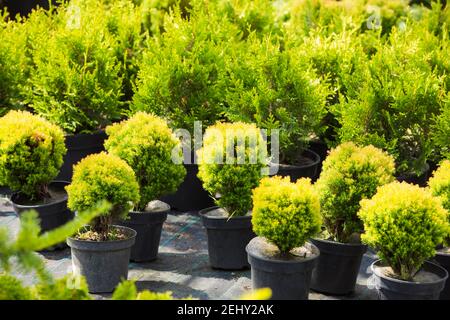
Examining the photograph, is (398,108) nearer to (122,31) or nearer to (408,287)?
(408,287)

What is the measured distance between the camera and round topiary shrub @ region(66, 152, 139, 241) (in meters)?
6.32

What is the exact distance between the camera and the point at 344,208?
639 centimetres

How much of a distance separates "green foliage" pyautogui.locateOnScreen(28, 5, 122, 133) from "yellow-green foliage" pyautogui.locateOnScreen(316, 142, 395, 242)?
361cm

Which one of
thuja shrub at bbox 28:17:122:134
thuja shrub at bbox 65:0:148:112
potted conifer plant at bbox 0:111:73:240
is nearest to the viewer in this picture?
potted conifer plant at bbox 0:111:73:240

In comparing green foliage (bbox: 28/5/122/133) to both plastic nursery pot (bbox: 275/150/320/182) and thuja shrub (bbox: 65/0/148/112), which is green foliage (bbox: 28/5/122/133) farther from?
plastic nursery pot (bbox: 275/150/320/182)

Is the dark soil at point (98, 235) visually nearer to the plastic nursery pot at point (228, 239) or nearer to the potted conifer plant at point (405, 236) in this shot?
the plastic nursery pot at point (228, 239)

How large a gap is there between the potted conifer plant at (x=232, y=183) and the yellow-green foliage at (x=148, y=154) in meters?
0.42

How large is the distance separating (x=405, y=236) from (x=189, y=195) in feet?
11.8

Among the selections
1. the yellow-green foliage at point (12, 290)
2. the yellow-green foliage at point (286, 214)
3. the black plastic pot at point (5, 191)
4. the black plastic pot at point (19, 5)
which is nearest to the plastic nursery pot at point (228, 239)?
the yellow-green foliage at point (286, 214)

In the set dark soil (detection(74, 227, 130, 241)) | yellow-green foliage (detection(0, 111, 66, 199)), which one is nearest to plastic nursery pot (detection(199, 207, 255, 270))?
dark soil (detection(74, 227, 130, 241))
